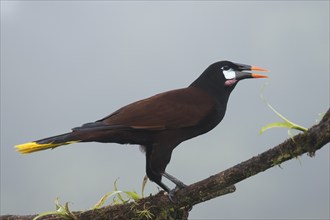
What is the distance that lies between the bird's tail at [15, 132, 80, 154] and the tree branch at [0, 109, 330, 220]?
1.93ft

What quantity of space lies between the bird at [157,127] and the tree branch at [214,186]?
0.11m

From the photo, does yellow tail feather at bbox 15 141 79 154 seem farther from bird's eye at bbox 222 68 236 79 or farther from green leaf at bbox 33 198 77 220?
bird's eye at bbox 222 68 236 79

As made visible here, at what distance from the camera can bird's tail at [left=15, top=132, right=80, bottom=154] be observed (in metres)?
3.46

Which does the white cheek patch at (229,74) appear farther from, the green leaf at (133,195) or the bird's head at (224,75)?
the green leaf at (133,195)

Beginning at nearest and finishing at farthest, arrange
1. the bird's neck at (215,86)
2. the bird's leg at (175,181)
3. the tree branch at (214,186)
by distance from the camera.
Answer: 1. the tree branch at (214,186)
2. the bird's leg at (175,181)
3. the bird's neck at (215,86)

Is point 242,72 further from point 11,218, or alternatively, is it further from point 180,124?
point 11,218

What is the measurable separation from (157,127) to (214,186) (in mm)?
553

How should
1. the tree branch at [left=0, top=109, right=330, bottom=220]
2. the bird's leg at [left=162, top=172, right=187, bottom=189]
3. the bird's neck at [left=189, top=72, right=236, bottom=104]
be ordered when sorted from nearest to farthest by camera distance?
the tree branch at [left=0, top=109, right=330, bottom=220]
the bird's leg at [left=162, top=172, right=187, bottom=189]
the bird's neck at [left=189, top=72, right=236, bottom=104]

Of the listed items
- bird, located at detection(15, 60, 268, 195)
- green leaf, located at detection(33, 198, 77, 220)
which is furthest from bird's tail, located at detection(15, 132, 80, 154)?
green leaf, located at detection(33, 198, 77, 220)

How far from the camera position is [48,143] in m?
3.46

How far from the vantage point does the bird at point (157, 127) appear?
11.3 ft

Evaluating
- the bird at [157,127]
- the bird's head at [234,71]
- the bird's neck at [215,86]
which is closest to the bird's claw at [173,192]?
the bird at [157,127]

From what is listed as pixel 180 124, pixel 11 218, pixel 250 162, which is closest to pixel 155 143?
pixel 180 124

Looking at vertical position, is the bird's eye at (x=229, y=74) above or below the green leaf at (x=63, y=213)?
above
